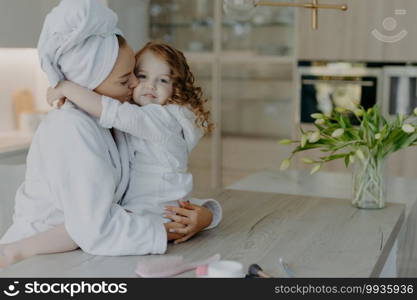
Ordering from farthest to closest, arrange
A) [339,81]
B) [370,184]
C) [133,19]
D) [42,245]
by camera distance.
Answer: [133,19] < [339,81] < [370,184] < [42,245]

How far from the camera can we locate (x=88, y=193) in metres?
1.42

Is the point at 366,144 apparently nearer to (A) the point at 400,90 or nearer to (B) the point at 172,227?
(B) the point at 172,227

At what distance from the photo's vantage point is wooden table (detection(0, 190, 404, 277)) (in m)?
1.41

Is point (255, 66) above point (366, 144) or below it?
above

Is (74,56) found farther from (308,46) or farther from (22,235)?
(308,46)

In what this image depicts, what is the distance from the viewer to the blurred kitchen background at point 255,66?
12.8ft

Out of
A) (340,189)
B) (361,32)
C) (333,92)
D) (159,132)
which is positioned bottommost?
(340,189)

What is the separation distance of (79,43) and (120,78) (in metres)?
0.14

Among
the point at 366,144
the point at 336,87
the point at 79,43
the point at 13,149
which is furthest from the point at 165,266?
the point at 336,87

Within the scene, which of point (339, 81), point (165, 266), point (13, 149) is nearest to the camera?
point (165, 266)

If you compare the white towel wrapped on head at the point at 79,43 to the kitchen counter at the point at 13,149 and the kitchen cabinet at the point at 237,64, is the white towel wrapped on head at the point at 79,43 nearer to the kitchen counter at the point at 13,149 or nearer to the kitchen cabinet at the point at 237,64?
the kitchen counter at the point at 13,149

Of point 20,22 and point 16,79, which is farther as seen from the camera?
point 16,79

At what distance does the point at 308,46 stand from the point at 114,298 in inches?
125

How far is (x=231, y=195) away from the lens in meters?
2.21
